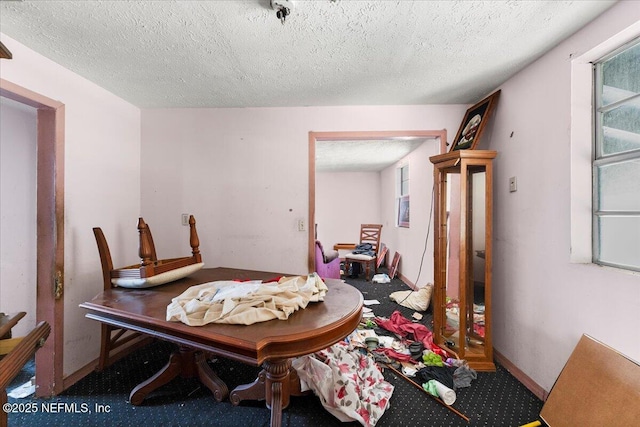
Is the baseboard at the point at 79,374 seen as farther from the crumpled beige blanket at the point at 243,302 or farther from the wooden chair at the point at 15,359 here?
the crumpled beige blanket at the point at 243,302

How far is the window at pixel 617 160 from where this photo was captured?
4.18ft

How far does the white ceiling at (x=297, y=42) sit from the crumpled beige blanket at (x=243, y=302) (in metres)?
1.42

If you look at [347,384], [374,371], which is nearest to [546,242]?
[374,371]

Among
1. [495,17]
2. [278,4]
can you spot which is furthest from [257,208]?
[495,17]

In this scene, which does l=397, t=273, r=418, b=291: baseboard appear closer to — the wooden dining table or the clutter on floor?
the clutter on floor

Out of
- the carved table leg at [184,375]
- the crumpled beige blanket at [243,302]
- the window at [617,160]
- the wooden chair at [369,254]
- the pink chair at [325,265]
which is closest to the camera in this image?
the crumpled beige blanket at [243,302]

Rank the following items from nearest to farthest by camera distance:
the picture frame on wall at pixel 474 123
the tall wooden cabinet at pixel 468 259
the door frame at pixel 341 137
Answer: the tall wooden cabinet at pixel 468 259 < the picture frame on wall at pixel 474 123 < the door frame at pixel 341 137

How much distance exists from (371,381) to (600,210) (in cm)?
173

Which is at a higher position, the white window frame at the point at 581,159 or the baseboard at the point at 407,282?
the white window frame at the point at 581,159

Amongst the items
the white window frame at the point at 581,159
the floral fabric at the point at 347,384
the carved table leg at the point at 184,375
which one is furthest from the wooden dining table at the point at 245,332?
the white window frame at the point at 581,159

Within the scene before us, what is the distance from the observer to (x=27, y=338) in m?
0.97

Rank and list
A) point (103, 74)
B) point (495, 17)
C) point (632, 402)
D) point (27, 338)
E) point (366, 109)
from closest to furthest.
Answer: point (27, 338), point (632, 402), point (495, 17), point (103, 74), point (366, 109)

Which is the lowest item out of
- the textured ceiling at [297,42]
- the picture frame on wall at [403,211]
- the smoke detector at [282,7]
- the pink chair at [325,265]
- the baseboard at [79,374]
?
the baseboard at [79,374]

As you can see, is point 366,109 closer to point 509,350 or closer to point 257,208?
point 257,208
